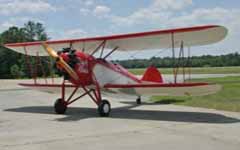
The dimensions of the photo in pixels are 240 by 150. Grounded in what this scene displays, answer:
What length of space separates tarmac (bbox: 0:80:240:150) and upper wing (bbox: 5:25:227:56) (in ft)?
7.47

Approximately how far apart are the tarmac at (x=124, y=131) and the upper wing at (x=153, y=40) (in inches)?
89.6

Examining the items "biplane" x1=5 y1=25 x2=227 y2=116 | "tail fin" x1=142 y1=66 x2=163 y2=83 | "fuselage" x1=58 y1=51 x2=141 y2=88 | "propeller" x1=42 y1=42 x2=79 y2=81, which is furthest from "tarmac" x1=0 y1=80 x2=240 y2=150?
"tail fin" x1=142 y1=66 x2=163 y2=83

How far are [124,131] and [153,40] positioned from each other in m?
5.12

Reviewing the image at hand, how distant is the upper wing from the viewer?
445 inches

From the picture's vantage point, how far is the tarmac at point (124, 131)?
24.2ft

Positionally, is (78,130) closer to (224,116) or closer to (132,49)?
(224,116)

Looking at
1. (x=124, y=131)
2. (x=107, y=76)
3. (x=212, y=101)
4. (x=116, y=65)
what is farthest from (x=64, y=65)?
(x=212, y=101)

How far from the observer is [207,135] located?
8367mm

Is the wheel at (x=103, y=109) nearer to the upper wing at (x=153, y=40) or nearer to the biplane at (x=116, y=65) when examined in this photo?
the biplane at (x=116, y=65)

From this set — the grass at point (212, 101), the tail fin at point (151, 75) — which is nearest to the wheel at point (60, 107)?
the tail fin at point (151, 75)

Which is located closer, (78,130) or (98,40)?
(78,130)

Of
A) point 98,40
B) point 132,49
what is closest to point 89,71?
point 98,40

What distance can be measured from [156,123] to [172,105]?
16.5 ft

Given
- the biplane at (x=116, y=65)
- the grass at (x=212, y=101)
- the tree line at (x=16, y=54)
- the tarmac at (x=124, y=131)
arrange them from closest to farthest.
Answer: the tarmac at (x=124, y=131), the biplane at (x=116, y=65), the grass at (x=212, y=101), the tree line at (x=16, y=54)
